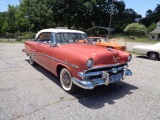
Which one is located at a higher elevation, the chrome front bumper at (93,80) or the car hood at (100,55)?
the car hood at (100,55)

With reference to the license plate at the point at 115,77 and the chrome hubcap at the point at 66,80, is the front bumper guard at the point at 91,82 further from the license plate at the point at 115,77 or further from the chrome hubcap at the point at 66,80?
the chrome hubcap at the point at 66,80

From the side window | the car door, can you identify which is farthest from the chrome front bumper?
→ the side window

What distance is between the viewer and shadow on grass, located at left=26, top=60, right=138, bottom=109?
13.8ft

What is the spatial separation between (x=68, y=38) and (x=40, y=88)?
1.75 meters

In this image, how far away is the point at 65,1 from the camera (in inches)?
1503

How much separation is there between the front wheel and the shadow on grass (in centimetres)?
20

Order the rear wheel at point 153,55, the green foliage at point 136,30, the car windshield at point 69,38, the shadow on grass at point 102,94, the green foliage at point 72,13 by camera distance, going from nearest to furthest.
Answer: the shadow on grass at point 102,94
the car windshield at point 69,38
the rear wheel at point 153,55
the green foliage at point 72,13
the green foliage at point 136,30

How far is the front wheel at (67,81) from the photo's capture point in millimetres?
4609

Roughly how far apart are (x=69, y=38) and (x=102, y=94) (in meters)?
2.04

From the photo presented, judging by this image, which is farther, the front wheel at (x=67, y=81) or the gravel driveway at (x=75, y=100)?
the front wheel at (x=67, y=81)

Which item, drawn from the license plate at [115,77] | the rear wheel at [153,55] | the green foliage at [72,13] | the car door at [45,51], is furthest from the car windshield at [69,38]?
the green foliage at [72,13]

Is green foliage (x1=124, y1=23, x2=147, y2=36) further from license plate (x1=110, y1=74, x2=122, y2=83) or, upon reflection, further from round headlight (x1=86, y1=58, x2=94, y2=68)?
round headlight (x1=86, y1=58, x2=94, y2=68)

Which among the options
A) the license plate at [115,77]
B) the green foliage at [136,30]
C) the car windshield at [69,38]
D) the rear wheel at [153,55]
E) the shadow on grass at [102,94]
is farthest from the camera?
the green foliage at [136,30]

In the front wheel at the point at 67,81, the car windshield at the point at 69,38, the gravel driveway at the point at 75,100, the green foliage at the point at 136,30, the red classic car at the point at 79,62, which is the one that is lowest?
the gravel driveway at the point at 75,100
